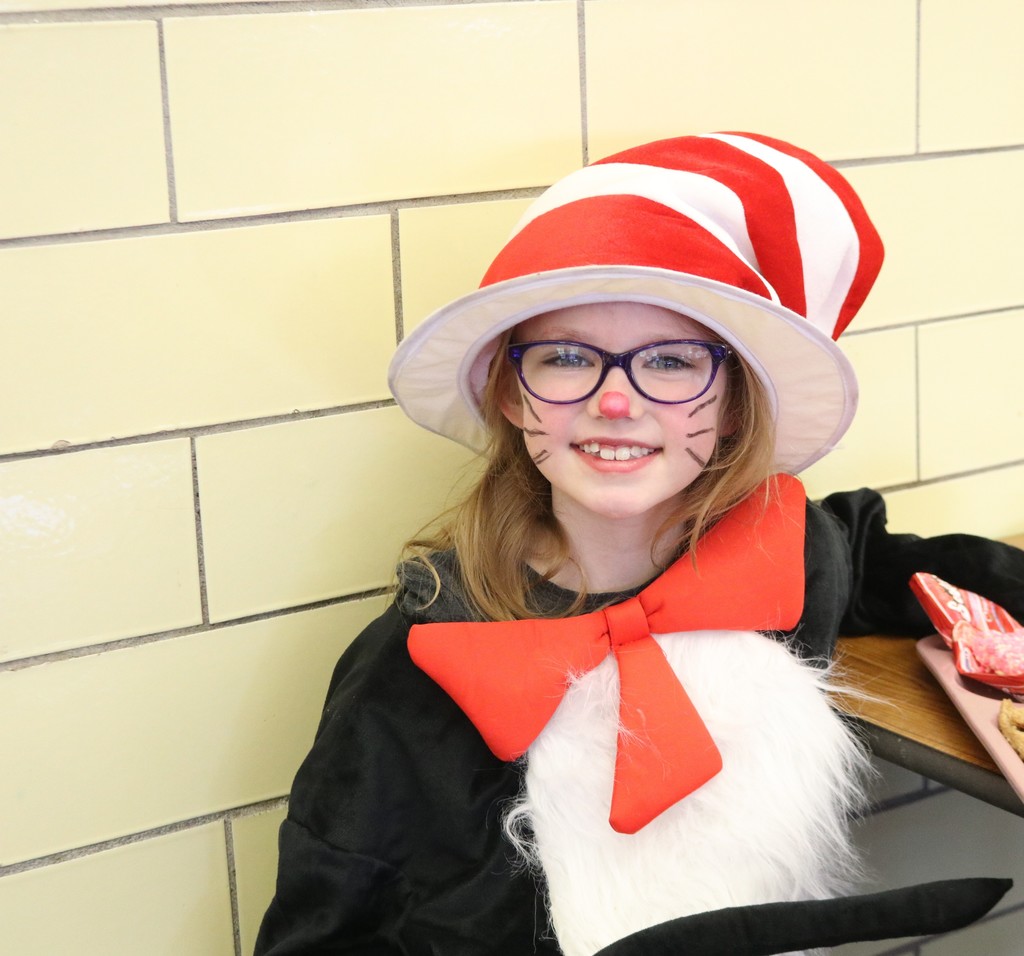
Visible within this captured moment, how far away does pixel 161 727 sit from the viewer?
3.63 feet

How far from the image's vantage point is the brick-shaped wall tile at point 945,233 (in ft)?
4.44

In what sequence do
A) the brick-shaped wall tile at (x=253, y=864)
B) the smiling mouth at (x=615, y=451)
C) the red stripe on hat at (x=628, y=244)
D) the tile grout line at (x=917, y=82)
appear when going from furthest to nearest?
the tile grout line at (x=917, y=82)
the brick-shaped wall tile at (x=253, y=864)
the smiling mouth at (x=615, y=451)
the red stripe on hat at (x=628, y=244)

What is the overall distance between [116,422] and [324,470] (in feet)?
0.66

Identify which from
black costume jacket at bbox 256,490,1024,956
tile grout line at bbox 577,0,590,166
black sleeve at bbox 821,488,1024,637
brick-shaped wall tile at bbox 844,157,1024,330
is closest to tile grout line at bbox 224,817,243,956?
black costume jacket at bbox 256,490,1024,956

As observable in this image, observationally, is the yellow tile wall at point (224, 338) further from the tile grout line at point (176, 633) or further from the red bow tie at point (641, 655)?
the red bow tie at point (641, 655)

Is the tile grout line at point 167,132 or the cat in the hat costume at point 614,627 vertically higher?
the tile grout line at point 167,132

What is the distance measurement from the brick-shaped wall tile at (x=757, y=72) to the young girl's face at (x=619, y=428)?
0.34 m

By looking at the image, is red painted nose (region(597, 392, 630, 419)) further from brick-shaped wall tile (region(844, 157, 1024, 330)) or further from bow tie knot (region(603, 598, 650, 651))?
brick-shaped wall tile (region(844, 157, 1024, 330))

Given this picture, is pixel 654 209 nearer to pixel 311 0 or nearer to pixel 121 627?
pixel 311 0

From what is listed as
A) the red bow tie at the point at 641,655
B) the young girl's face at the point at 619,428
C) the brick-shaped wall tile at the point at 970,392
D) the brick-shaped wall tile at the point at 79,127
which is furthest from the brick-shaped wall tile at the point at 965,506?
the brick-shaped wall tile at the point at 79,127

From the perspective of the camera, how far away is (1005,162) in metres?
1.42

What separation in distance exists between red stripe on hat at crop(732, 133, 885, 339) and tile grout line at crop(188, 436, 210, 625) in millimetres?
571

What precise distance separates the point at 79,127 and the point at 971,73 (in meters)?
1.01

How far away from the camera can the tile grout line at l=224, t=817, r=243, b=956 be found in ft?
3.78
